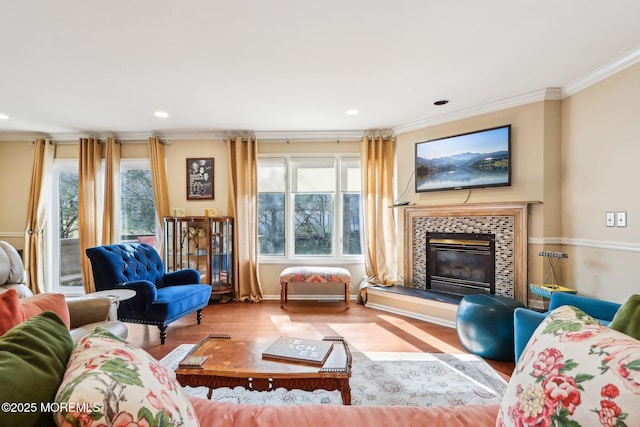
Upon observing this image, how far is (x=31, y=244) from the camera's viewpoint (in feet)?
→ 14.3

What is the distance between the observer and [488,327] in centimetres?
251

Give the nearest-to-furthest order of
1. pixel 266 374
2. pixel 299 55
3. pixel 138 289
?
pixel 266 374 → pixel 299 55 → pixel 138 289

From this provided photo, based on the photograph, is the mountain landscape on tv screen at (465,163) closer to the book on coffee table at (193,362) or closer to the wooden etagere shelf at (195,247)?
the wooden etagere shelf at (195,247)

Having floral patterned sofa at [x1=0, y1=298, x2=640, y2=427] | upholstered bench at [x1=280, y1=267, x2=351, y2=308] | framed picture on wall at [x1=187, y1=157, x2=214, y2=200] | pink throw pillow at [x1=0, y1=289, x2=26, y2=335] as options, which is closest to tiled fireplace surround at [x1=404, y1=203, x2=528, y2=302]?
upholstered bench at [x1=280, y1=267, x2=351, y2=308]

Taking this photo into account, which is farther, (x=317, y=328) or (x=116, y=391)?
(x=317, y=328)

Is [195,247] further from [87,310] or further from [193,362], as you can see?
[193,362]

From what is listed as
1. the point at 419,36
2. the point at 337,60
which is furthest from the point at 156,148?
the point at 419,36

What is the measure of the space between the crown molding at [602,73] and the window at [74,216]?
541cm

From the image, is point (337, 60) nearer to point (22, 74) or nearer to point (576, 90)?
point (576, 90)

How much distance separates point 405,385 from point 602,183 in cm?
249

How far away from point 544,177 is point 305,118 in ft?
9.10

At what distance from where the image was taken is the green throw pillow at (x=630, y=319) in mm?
880

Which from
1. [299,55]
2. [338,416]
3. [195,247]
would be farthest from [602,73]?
[195,247]

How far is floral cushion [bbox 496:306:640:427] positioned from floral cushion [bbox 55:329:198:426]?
2.92 feet
